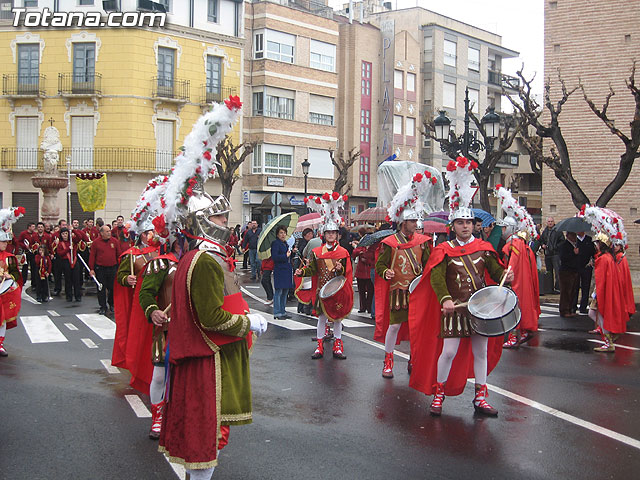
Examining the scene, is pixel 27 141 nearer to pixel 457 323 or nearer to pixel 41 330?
pixel 41 330

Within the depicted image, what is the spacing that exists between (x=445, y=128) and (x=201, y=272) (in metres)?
16.0

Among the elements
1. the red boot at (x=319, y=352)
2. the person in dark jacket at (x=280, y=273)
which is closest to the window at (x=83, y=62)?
the person in dark jacket at (x=280, y=273)

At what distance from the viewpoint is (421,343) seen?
7762 mm

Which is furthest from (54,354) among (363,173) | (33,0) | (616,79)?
(363,173)

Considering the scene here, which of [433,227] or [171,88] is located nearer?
[433,227]

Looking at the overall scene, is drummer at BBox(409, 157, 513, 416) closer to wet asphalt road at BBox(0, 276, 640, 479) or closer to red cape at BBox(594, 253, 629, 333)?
wet asphalt road at BBox(0, 276, 640, 479)

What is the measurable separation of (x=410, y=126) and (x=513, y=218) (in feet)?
148

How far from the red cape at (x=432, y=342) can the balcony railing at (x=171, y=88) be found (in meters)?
34.9

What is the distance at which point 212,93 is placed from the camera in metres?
42.6

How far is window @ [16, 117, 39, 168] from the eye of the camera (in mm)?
39844

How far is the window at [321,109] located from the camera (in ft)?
160

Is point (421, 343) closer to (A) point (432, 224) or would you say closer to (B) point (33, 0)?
(A) point (432, 224)

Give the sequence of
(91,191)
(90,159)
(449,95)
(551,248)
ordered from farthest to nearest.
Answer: (449,95) → (90,159) → (91,191) → (551,248)

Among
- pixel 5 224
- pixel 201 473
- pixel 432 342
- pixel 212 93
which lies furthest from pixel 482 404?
pixel 212 93
